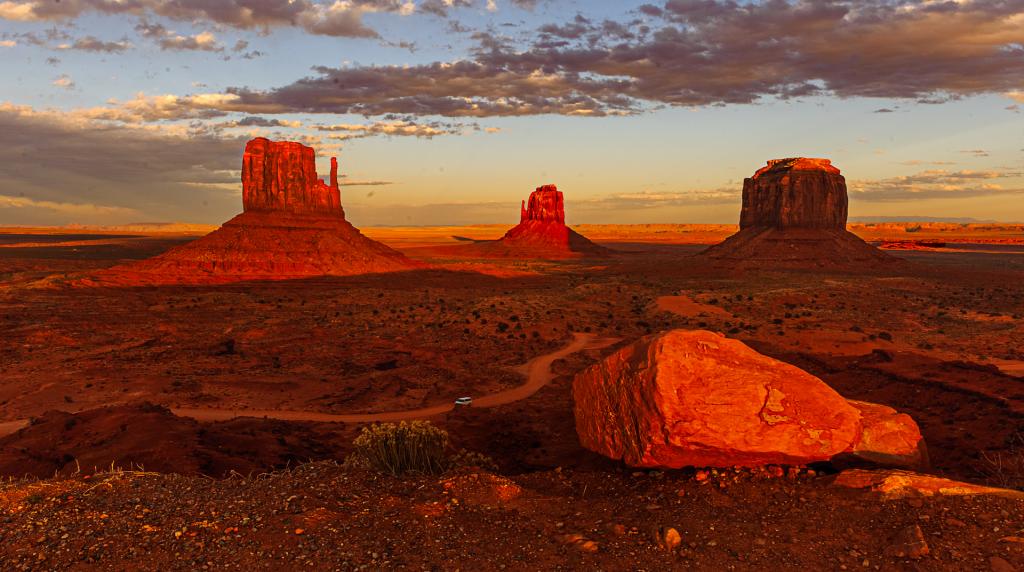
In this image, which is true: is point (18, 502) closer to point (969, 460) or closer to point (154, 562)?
point (154, 562)

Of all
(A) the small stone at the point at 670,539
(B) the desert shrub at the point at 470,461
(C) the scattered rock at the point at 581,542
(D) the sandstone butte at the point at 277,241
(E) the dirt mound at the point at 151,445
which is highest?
(D) the sandstone butte at the point at 277,241

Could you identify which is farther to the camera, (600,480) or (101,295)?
(101,295)

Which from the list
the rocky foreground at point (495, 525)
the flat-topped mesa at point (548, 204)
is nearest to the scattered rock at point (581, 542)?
the rocky foreground at point (495, 525)

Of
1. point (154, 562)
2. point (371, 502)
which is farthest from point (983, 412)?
point (154, 562)

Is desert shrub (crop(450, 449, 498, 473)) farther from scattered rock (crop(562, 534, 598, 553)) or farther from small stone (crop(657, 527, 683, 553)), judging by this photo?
small stone (crop(657, 527, 683, 553))

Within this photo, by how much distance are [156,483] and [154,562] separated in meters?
2.85

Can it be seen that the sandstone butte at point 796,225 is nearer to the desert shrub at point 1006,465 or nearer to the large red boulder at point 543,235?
the large red boulder at point 543,235

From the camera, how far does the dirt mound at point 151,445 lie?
1375 centimetres

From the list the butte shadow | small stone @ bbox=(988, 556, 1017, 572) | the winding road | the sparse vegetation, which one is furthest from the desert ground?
the butte shadow

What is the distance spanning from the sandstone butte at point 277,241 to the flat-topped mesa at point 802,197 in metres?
57.0

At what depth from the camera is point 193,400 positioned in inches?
923

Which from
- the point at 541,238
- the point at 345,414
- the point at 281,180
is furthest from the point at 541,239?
the point at 345,414

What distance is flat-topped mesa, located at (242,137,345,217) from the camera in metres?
79.2

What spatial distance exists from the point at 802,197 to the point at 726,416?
95.2 metres
